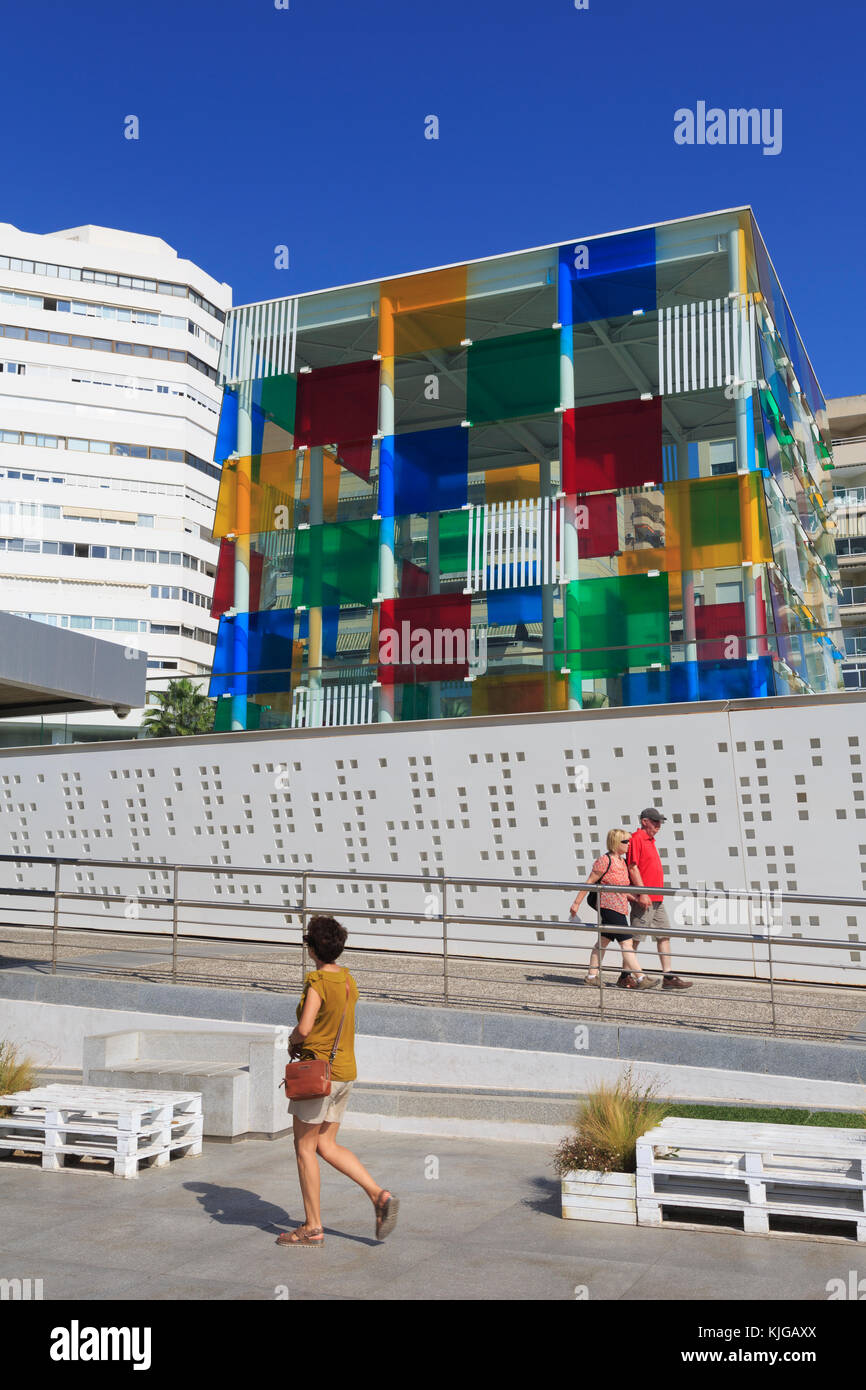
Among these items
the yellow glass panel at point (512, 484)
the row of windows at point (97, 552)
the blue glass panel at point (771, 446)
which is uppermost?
the row of windows at point (97, 552)

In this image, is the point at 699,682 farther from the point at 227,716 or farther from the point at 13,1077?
the point at 13,1077

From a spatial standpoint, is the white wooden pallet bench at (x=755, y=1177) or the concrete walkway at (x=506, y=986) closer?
the white wooden pallet bench at (x=755, y=1177)

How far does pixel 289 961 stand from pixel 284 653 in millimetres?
5942

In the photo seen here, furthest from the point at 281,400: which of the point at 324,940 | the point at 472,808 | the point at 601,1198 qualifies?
the point at 601,1198

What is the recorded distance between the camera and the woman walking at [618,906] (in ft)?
38.9

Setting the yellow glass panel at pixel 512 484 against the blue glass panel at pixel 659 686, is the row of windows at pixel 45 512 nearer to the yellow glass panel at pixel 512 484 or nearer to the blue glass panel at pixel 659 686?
the yellow glass panel at pixel 512 484

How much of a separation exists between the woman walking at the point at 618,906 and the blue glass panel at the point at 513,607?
17.2 ft

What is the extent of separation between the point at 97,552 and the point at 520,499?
67.3 meters

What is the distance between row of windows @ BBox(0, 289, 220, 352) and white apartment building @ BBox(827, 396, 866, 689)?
4531 centimetres

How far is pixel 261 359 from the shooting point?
20.3 m

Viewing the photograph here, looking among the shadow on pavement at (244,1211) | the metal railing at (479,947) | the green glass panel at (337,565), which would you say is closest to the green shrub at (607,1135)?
the shadow on pavement at (244,1211)

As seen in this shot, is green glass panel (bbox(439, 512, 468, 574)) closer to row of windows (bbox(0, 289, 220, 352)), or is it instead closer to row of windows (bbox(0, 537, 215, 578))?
row of windows (bbox(0, 537, 215, 578))

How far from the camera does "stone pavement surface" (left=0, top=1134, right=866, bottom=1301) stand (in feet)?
19.0
